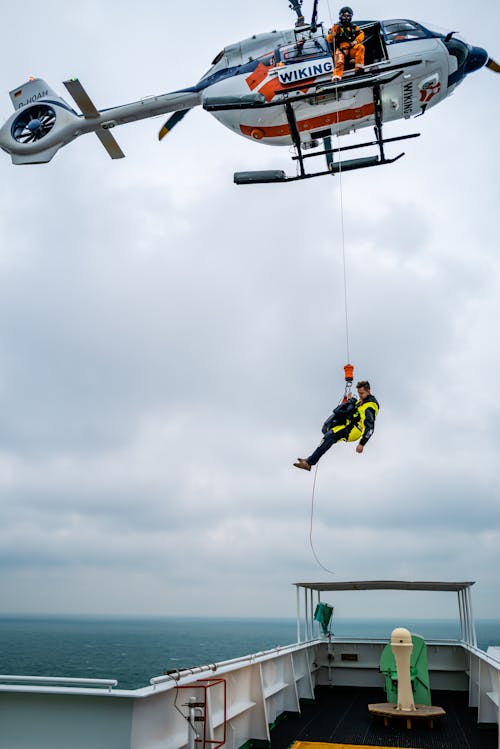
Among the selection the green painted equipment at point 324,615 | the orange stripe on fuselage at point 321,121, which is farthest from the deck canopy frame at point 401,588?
the orange stripe on fuselage at point 321,121

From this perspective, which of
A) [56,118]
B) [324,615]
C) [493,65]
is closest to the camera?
[493,65]

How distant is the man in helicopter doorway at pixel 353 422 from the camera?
7.63 meters

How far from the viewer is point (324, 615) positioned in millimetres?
12492

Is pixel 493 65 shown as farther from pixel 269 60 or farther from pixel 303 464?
pixel 303 464

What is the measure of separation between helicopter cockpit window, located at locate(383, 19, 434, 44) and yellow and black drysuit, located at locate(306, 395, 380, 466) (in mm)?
5484

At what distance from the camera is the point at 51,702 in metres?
4.55

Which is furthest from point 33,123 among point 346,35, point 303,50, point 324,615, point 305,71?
point 324,615

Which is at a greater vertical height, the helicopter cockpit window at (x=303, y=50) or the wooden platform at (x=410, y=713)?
the helicopter cockpit window at (x=303, y=50)

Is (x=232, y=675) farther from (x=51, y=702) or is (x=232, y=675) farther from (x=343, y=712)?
(x=343, y=712)

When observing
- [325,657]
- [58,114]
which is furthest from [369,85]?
[325,657]

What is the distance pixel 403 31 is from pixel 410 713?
9722mm

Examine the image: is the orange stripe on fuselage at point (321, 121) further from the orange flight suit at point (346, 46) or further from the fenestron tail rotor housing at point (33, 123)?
the fenestron tail rotor housing at point (33, 123)

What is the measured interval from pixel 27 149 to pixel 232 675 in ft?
32.8

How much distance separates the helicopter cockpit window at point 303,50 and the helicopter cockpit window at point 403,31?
995mm
